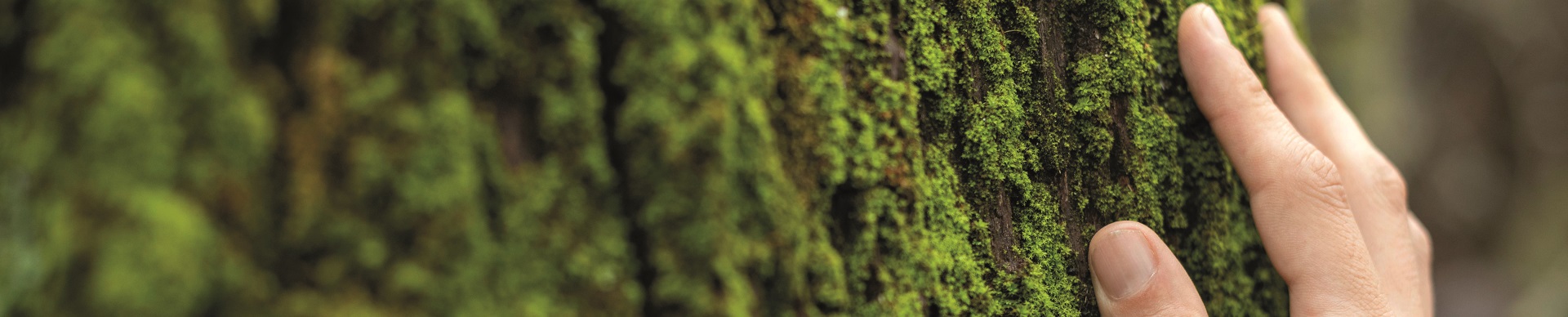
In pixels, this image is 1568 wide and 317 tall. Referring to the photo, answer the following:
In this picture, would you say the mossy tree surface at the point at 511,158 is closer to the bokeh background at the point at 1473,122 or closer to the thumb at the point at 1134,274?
the thumb at the point at 1134,274

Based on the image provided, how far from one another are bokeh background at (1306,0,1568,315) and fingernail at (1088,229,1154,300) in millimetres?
8610

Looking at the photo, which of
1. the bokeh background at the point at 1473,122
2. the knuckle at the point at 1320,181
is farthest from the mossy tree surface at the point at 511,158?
the bokeh background at the point at 1473,122

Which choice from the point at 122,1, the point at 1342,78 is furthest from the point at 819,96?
the point at 1342,78

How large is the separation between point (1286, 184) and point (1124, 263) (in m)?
0.43

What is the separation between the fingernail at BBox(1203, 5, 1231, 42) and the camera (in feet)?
4.50

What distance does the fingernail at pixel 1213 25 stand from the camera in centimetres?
137

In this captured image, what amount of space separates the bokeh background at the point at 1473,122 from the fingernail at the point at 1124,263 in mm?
8610

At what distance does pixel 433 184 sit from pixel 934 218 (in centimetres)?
65

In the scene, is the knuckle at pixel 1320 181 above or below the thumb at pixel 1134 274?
above

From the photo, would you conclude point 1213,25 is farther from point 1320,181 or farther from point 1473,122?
point 1473,122

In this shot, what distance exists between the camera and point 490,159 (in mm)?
751

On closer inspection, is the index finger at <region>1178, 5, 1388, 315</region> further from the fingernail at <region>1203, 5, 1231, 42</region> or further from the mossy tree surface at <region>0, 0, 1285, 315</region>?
the mossy tree surface at <region>0, 0, 1285, 315</region>

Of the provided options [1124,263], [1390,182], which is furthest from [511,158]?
[1390,182]

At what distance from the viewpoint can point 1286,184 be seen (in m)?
1.34
